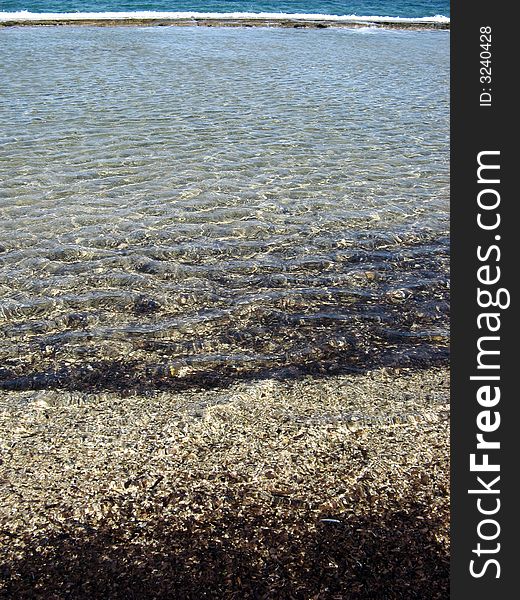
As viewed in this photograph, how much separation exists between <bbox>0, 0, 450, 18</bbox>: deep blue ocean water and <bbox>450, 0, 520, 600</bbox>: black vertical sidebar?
29.6 metres

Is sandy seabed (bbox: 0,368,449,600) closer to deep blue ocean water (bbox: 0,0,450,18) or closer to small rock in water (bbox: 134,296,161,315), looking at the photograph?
small rock in water (bbox: 134,296,161,315)

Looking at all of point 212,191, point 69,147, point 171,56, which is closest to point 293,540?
point 212,191

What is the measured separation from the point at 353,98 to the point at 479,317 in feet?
34.0

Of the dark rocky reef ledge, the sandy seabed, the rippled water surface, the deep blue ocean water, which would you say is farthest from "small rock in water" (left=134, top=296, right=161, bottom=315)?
the deep blue ocean water

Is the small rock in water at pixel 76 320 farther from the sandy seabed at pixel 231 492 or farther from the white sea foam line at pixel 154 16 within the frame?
the white sea foam line at pixel 154 16

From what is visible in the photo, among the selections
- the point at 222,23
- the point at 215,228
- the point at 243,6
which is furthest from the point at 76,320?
the point at 243,6

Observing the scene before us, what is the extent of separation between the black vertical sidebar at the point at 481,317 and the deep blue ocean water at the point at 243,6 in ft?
97.2

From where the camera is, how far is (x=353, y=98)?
41.6 feet

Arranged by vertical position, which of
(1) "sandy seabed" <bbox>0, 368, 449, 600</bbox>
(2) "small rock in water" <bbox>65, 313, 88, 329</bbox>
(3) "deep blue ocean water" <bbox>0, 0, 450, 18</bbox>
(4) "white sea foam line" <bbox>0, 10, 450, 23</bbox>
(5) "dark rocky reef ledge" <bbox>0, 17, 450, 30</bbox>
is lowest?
(1) "sandy seabed" <bbox>0, 368, 449, 600</bbox>

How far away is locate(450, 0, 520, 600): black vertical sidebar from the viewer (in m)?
2.63

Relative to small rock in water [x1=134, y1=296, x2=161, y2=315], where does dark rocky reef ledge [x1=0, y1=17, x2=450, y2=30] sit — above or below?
above

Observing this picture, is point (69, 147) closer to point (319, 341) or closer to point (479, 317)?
point (319, 341)

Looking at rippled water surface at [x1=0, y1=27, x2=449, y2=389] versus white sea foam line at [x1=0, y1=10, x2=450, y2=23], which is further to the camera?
white sea foam line at [x1=0, y1=10, x2=450, y2=23]

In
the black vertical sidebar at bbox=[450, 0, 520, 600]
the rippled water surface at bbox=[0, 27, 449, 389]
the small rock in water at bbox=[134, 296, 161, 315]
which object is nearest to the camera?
the black vertical sidebar at bbox=[450, 0, 520, 600]
